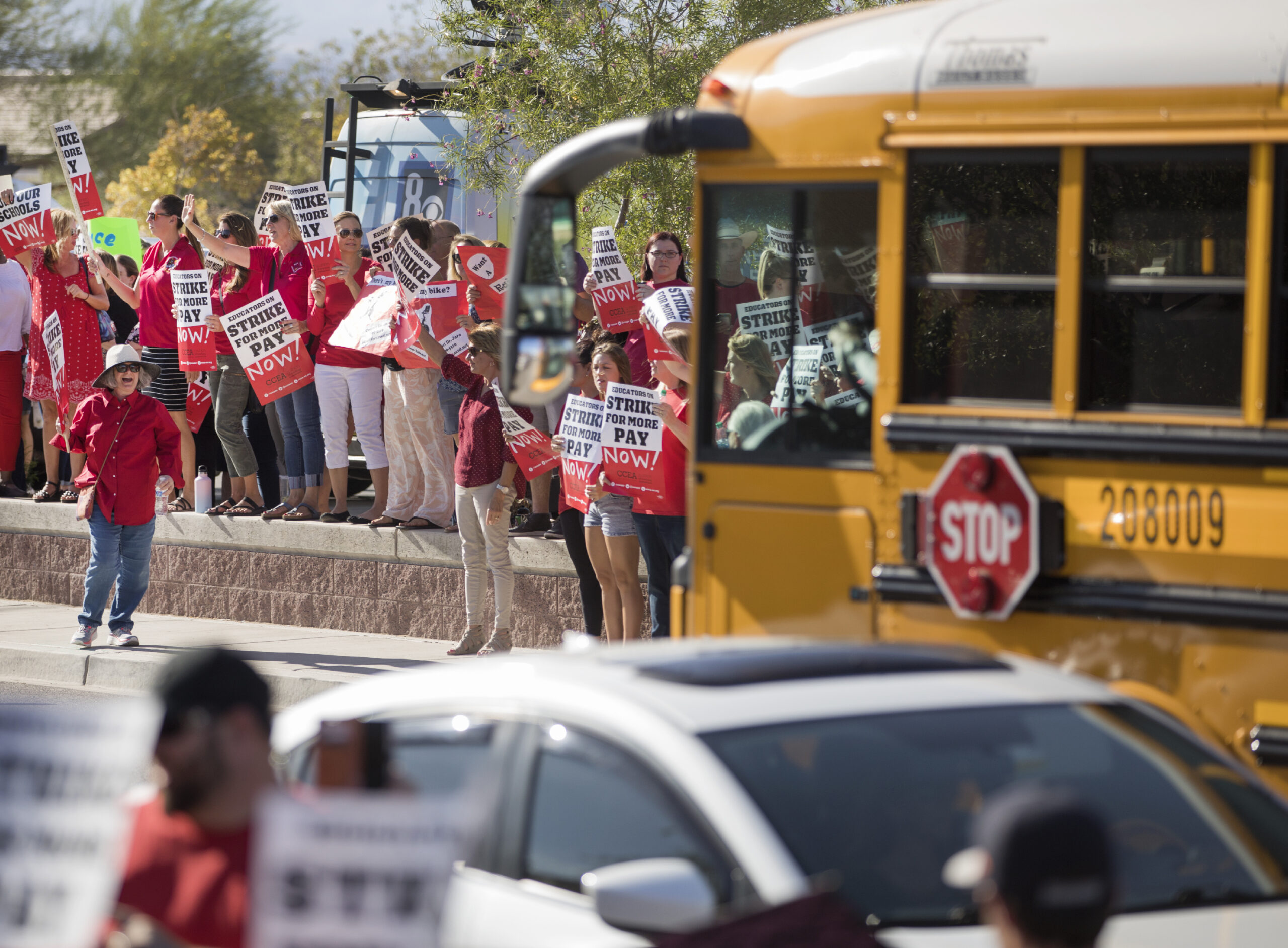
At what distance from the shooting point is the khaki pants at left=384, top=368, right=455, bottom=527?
39.1 ft

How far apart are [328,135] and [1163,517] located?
1453 cm

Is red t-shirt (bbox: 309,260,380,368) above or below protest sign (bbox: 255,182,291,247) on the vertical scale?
below

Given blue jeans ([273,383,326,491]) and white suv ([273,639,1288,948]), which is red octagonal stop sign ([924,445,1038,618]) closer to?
white suv ([273,639,1288,948])

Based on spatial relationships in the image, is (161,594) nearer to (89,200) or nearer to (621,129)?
(89,200)

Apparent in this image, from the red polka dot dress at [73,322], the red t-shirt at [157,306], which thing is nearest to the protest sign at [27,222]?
the red polka dot dress at [73,322]

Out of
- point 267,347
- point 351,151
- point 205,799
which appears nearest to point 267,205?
point 267,347

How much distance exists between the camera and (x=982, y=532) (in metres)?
5.29

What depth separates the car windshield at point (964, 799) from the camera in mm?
3465

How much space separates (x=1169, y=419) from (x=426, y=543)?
7567mm

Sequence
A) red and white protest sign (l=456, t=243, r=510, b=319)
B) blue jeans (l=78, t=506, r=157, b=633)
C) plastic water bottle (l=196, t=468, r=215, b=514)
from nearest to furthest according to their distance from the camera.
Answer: red and white protest sign (l=456, t=243, r=510, b=319)
blue jeans (l=78, t=506, r=157, b=633)
plastic water bottle (l=196, t=468, r=215, b=514)

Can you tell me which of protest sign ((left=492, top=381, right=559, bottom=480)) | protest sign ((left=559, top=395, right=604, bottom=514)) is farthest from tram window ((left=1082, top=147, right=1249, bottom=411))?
protest sign ((left=492, top=381, right=559, bottom=480))

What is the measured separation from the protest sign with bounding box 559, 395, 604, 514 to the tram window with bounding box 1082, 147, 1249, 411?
426 cm

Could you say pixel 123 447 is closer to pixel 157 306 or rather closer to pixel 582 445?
pixel 157 306

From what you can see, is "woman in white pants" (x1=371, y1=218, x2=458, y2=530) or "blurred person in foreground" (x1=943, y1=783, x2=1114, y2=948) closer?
"blurred person in foreground" (x1=943, y1=783, x2=1114, y2=948)
